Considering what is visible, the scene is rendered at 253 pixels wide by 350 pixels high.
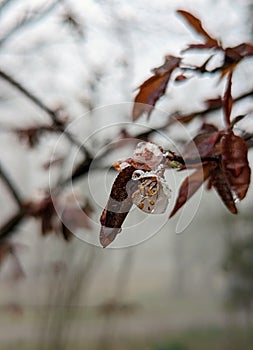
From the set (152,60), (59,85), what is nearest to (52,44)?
(59,85)

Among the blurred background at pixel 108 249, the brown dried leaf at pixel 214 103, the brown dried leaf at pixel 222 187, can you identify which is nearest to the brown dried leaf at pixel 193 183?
the brown dried leaf at pixel 222 187

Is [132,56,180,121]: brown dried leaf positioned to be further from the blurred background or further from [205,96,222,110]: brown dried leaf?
the blurred background

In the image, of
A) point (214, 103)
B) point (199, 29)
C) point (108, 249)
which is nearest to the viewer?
point (199, 29)

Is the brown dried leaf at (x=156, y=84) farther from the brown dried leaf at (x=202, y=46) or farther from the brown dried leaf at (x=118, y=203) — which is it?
the brown dried leaf at (x=118, y=203)

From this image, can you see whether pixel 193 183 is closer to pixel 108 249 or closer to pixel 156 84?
pixel 156 84

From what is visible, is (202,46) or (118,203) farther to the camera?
(202,46)

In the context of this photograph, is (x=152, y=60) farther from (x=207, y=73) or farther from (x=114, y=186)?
(x=114, y=186)

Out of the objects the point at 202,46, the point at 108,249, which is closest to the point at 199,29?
the point at 202,46

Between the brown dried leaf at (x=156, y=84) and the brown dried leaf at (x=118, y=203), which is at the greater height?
the brown dried leaf at (x=156, y=84)
